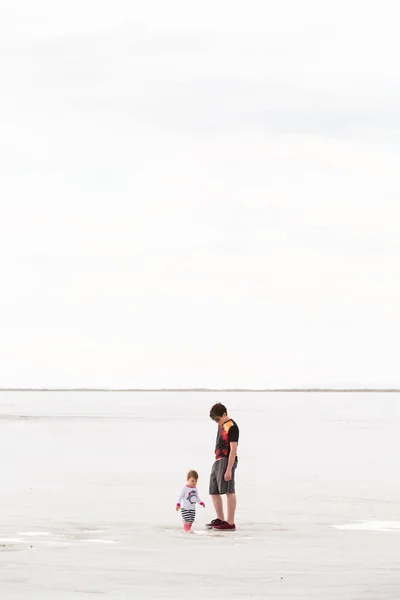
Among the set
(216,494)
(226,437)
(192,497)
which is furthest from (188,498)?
(226,437)

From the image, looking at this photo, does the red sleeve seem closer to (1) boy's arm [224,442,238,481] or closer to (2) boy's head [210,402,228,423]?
(1) boy's arm [224,442,238,481]

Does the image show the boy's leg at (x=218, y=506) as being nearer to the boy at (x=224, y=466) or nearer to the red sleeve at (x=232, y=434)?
the boy at (x=224, y=466)

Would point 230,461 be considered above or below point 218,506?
above

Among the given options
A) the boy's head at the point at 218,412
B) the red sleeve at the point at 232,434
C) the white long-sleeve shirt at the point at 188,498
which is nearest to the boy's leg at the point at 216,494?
the white long-sleeve shirt at the point at 188,498

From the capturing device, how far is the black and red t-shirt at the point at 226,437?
18.8 m

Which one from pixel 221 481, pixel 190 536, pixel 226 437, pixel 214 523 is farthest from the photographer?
pixel 214 523

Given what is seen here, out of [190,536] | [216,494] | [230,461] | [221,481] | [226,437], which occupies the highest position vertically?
[226,437]

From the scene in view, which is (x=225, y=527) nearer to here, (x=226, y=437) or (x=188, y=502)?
(x=188, y=502)

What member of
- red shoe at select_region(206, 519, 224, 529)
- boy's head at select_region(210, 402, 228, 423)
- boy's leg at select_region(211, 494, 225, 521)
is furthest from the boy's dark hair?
red shoe at select_region(206, 519, 224, 529)

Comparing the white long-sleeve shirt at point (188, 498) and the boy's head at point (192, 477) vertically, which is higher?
the boy's head at point (192, 477)

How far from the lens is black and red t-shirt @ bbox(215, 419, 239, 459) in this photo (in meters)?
18.8

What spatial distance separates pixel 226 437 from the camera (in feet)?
61.7

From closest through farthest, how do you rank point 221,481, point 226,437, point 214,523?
point 226,437 → point 221,481 → point 214,523

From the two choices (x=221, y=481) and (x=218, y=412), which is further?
(x=221, y=481)
